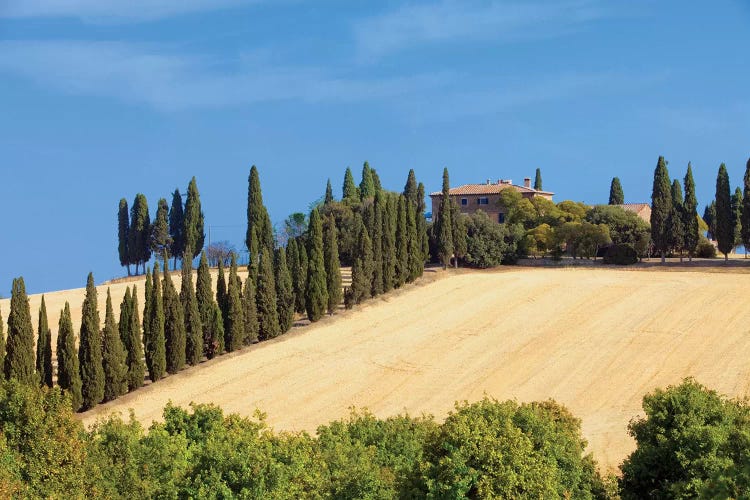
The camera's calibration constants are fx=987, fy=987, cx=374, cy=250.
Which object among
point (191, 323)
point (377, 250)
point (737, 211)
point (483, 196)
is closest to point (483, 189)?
point (483, 196)

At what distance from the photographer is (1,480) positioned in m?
17.6

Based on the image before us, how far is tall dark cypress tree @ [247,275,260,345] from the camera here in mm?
48656

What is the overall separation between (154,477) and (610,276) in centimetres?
4776

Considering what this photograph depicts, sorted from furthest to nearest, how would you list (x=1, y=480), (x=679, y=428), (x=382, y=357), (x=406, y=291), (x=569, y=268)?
(x=569, y=268), (x=406, y=291), (x=382, y=357), (x=679, y=428), (x=1, y=480)

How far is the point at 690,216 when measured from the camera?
73125 millimetres

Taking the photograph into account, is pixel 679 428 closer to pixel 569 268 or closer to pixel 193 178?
pixel 569 268

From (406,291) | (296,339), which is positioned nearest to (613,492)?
(296,339)

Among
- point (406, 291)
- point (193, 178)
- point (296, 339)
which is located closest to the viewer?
point (296, 339)

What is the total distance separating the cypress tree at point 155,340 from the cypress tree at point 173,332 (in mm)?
583

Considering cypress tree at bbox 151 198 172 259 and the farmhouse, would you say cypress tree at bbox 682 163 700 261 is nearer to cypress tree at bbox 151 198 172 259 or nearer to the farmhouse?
the farmhouse

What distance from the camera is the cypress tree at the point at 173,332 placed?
43594mm

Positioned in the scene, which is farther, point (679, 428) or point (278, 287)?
point (278, 287)

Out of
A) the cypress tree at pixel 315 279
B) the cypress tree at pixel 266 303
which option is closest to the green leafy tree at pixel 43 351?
the cypress tree at pixel 266 303

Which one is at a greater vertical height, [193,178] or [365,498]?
[193,178]
